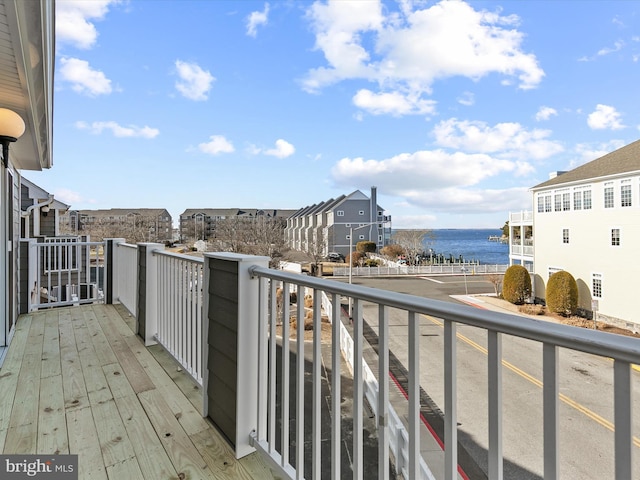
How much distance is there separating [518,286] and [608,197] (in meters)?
5.18

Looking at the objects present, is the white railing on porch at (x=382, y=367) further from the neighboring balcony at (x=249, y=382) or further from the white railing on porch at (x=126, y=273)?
the white railing on porch at (x=126, y=273)

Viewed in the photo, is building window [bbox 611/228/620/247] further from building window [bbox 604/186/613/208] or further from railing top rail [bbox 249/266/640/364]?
railing top rail [bbox 249/266/640/364]

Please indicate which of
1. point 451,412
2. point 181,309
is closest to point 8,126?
point 181,309

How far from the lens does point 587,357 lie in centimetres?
69

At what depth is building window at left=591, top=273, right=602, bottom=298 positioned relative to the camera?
13.6 metres

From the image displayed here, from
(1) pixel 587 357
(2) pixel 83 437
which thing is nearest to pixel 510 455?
(1) pixel 587 357

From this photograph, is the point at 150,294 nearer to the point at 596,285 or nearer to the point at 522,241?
the point at 596,285

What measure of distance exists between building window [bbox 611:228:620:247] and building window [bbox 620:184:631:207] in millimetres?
1032

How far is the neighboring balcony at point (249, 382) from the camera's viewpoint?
74cm

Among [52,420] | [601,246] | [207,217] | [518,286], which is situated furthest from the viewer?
[207,217]

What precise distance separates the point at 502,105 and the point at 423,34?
1444 centimetres

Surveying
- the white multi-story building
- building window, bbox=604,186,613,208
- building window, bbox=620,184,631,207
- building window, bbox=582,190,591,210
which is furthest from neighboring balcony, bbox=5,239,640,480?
building window, bbox=582,190,591,210

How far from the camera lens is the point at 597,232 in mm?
13594

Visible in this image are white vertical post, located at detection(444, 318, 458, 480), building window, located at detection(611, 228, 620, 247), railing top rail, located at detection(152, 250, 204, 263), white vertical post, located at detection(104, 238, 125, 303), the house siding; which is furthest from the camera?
building window, located at detection(611, 228, 620, 247)
